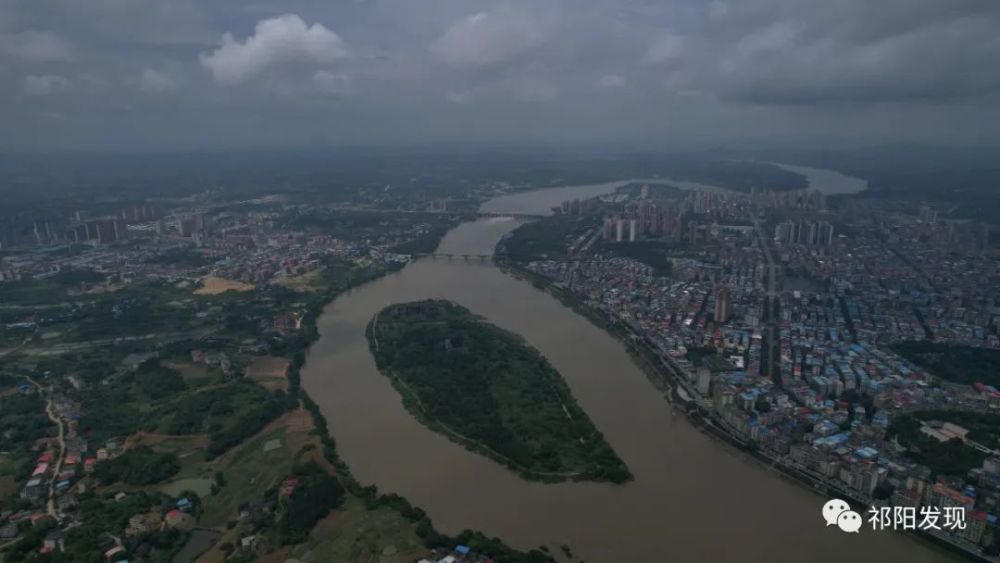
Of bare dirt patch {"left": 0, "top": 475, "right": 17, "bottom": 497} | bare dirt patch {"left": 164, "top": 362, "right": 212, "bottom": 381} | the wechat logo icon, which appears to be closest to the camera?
the wechat logo icon

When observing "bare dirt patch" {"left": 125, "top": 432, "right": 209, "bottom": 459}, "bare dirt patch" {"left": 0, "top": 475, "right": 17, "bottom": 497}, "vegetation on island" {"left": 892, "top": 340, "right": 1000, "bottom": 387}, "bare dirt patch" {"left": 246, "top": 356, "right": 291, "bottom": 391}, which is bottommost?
"bare dirt patch" {"left": 0, "top": 475, "right": 17, "bottom": 497}

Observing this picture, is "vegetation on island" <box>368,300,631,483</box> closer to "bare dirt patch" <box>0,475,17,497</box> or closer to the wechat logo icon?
the wechat logo icon

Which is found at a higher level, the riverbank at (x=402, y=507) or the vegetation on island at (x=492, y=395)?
the vegetation on island at (x=492, y=395)

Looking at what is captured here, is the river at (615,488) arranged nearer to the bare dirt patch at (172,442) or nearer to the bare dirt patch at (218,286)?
the bare dirt patch at (172,442)

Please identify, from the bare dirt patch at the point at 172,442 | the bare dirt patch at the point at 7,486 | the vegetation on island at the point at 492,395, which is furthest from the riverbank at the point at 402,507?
the bare dirt patch at the point at 7,486

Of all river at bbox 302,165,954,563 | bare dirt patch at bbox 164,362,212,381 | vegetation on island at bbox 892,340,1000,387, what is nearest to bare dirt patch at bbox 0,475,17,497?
bare dirt patch at bbox 164,362,212,381

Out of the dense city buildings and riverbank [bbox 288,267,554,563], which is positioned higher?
the dense city buildings
